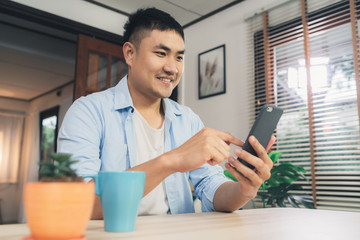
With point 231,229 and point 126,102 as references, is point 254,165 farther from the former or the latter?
point 126,102

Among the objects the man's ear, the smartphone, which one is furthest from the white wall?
the smartphone

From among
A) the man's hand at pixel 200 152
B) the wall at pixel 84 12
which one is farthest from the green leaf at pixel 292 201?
the wall at pixel 84 12

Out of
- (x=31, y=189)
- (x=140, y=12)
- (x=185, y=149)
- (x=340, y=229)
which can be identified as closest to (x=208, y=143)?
(x=185, y=149)

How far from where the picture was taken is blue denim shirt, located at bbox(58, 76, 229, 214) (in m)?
1.02

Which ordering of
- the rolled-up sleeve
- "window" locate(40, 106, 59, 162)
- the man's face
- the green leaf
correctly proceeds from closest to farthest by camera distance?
the rolled-up sleeve
the man's face
the green leaf
"window" locate(40, 106, 59, 162)

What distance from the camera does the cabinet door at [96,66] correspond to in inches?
120

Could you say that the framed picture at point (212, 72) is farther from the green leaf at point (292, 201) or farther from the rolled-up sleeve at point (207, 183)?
the rolled-up sleeve at point (207, 183)

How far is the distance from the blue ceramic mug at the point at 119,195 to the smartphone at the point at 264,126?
40 cm

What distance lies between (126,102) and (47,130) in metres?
5.76

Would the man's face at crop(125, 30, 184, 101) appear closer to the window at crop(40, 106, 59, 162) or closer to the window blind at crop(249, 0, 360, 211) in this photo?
the window blind at crop(249, 0, 360, 211)

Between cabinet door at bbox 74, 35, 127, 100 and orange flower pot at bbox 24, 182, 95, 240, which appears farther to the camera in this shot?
cabinet door at bbox 74, 35, 127, 100

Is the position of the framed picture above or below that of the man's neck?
above

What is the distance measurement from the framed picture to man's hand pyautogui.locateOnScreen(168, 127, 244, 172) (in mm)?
2298

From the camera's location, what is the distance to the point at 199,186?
49.9 inches
